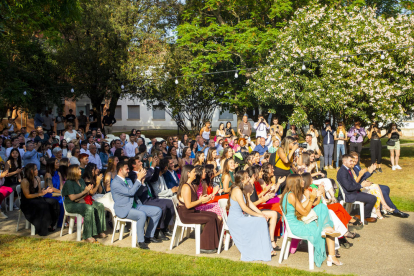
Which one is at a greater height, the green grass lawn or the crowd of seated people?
the crowd of seated people

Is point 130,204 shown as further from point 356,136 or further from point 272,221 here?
point 356,136

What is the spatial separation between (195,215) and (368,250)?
297cm

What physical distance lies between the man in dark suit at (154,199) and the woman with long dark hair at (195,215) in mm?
639

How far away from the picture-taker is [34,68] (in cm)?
1962

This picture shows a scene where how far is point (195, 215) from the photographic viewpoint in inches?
277

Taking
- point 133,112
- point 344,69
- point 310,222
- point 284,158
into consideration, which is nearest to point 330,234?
point 310,222

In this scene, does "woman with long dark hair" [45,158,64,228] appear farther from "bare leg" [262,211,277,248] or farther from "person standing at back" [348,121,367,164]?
"person standing at back" [348,121,367,164]

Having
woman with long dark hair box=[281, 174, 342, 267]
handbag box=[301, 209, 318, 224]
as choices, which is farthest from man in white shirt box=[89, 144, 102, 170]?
handbag box=[301, 209, 318, 224]

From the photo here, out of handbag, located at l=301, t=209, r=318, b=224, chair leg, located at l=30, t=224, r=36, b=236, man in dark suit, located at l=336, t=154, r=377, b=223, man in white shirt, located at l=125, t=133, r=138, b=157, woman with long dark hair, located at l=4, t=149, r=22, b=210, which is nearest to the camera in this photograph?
handbag, located at l=301, t=209, r=318, b=224

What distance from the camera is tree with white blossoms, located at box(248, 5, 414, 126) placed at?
1500cm

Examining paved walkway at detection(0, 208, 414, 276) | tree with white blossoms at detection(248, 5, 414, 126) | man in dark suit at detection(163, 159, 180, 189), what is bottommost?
paved walkway at detection(0, 208, 414, 276)

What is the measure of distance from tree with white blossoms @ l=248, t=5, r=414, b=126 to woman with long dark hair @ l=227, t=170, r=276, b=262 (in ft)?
32.0

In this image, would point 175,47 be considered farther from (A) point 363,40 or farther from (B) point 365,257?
(B) point 365,257

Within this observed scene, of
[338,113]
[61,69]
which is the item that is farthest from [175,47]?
[338,113]
